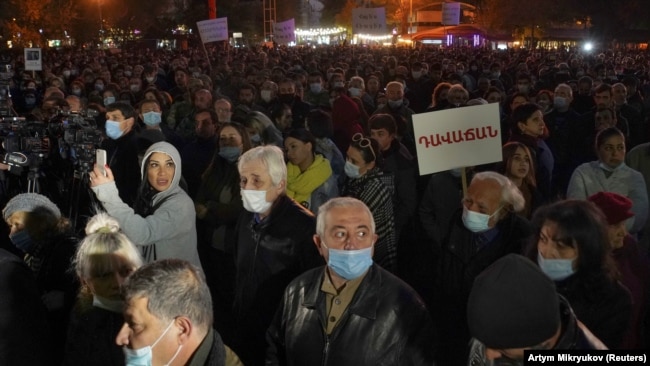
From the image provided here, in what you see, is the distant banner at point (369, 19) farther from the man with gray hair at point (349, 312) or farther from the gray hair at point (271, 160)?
the man with gray hair at point (349, 312)

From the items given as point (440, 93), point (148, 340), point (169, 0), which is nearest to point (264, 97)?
point (440, 93)

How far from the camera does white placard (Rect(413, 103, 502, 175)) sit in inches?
207

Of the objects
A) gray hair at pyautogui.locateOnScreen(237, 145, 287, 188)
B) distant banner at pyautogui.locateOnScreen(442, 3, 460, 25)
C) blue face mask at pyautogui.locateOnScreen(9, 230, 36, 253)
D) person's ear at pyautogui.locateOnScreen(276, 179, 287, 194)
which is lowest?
blue face mask at pyautogui.locateOnScreen(9, 230, 36, 253)

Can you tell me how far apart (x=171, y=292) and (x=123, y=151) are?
444 centimetres

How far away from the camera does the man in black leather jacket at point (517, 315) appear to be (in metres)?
2.22

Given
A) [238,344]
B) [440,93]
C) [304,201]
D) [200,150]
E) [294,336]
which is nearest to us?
[294,336]

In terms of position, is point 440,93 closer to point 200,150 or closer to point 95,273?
point 200,150

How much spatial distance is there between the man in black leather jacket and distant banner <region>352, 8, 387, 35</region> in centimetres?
2267

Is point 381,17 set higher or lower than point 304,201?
higher

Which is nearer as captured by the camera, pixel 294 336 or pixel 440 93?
pixel 294 336

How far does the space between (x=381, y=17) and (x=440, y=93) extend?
1446 cm

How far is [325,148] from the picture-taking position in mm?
6723

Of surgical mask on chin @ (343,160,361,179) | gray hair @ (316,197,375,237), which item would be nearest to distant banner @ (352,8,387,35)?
surgical mask on chin @ (343,160,361,179)

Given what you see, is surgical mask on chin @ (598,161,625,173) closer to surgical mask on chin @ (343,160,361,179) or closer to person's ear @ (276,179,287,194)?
surgical mask on chin @ (343,160,361,179)
